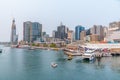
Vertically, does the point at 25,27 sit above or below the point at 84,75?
above

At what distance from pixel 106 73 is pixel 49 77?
5.17m

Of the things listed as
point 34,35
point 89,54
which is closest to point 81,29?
point 34,35

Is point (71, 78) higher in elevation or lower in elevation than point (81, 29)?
lower

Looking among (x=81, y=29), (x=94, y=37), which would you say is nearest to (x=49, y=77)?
(x=94, y=37)

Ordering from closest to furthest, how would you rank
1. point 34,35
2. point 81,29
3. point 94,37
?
point 94,37
point 81,29
point 34,35

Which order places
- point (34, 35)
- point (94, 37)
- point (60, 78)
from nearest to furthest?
point (60, 78)
point (94, 37)
point (34, 35)

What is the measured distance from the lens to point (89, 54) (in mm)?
34469

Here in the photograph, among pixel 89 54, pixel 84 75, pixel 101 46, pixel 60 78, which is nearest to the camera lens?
pixel 60 78

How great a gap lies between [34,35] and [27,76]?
366 feet

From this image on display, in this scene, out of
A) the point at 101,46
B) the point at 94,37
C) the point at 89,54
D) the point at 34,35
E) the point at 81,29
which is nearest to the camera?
the point at 89,54

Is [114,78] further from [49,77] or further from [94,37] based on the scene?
[94,37]

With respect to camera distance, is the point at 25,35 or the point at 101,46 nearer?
the point at 101,46

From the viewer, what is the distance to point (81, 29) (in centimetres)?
12462

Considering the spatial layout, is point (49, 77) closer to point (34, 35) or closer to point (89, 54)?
point (89, 54)
